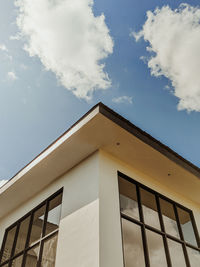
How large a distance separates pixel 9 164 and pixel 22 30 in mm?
2849

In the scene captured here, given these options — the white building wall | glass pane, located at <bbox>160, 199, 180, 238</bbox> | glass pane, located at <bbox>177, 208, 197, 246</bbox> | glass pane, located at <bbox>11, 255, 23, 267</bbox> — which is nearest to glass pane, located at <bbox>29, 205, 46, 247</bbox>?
glass pane, located at <bbox>11, 255, 23, 267</bbox>

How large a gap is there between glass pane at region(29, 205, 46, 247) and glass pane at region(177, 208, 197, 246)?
97.9 inches

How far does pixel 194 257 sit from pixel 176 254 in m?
0.52

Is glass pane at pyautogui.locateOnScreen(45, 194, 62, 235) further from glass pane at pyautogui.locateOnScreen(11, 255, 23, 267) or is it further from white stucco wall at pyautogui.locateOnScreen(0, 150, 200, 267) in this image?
glass pane at pyautogui.locateOnScreen(11, 255, 23, 267)

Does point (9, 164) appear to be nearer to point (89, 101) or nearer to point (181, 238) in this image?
point (89, 101)

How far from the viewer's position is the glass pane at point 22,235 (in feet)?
15.0

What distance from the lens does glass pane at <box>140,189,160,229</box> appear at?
158 inches

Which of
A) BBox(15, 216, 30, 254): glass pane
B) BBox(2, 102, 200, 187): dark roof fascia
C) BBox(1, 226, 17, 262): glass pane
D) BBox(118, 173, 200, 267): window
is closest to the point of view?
BBox(118, 173, 200, 267): window

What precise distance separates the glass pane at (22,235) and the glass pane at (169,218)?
2.53 metres

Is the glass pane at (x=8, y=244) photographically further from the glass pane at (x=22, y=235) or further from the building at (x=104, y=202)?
the glass pane at (x=22, y=235)

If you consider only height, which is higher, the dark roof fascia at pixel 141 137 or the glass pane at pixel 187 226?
the dark roof fascia at pixel 141 137

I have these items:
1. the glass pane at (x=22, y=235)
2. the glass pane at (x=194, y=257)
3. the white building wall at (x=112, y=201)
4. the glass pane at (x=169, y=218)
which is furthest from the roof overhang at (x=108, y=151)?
the glass pane at (x=194, y=257)

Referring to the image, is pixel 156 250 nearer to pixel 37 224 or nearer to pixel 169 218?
pixel 169 218

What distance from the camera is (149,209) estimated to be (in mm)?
4129
